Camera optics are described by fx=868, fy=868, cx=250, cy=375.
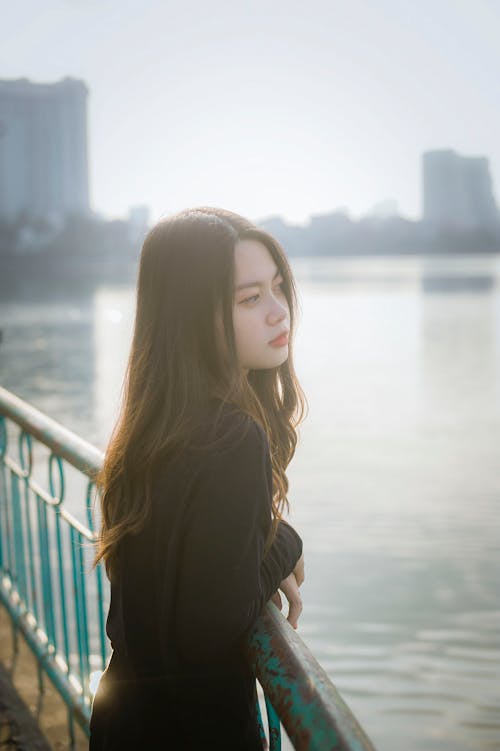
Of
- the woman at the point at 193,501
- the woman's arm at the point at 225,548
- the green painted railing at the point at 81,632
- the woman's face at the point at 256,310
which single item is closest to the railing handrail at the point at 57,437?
the green painted railing at the point at 81,632

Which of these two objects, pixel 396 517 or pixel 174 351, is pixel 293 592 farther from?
pixel 396 517

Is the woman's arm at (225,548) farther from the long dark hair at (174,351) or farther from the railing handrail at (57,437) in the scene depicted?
the railing handrail at (57,437)

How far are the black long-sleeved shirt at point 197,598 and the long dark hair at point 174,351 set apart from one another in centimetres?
4

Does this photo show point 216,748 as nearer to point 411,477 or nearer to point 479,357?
point 411,477

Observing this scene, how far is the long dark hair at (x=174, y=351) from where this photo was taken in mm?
1279

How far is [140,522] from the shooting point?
1239mm

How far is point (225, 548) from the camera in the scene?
1141mm

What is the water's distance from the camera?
9602mm

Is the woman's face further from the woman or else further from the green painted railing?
the green painted railing

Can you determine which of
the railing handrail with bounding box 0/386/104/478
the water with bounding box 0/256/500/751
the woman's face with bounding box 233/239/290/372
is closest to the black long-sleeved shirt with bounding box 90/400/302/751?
the woman's face with bounding box 233/239/290/372

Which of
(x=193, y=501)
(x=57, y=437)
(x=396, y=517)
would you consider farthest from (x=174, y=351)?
(x=396, y=517)

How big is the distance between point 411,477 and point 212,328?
693 inches

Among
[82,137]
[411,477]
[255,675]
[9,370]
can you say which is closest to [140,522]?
[255,675]

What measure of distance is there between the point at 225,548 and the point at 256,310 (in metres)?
0.41
